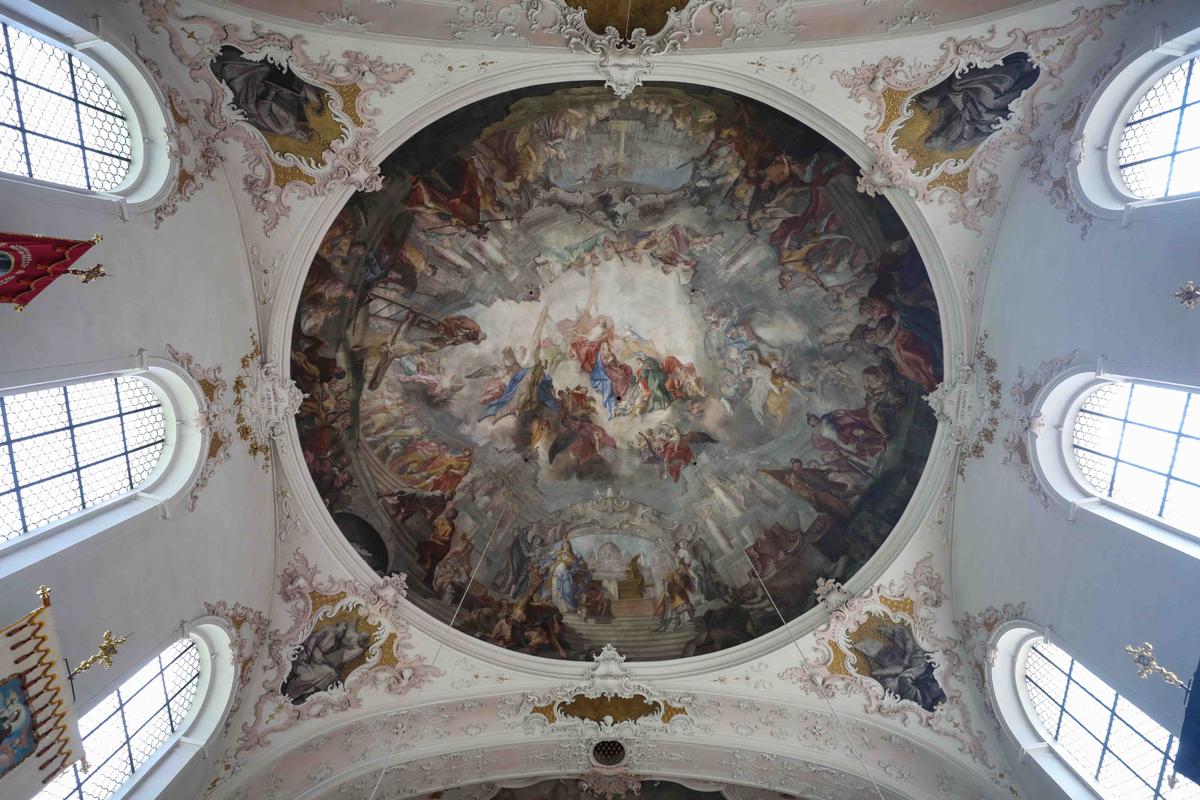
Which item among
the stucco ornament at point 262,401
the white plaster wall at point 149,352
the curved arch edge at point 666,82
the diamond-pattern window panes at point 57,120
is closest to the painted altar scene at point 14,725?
the white plaster wall at point 149,352

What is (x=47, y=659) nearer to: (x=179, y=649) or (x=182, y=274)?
(x=179, y=649)

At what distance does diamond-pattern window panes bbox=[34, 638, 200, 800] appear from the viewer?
34.4 ft

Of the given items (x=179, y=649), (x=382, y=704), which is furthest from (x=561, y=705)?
(x=179, y=649)

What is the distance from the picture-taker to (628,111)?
12.9 m

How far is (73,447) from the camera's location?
10383 millimetres

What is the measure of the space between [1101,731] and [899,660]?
3.42 metres

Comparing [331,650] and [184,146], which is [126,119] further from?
[331,650]

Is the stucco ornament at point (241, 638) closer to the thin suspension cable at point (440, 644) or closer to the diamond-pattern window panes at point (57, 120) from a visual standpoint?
the thin suspension cable at point (440, 644)

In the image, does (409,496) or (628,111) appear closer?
(628,111)

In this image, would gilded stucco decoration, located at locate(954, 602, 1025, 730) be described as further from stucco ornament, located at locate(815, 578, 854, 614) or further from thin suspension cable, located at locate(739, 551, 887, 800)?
thin suspension cable, located at locate(739, 551, 887, 800)

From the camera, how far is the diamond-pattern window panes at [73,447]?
31.0ft

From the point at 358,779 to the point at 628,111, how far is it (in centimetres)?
1258

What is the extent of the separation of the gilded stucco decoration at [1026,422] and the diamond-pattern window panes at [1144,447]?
645mm

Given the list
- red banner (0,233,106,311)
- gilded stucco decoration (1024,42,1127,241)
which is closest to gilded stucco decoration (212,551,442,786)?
red banner (0,233,106,311)
